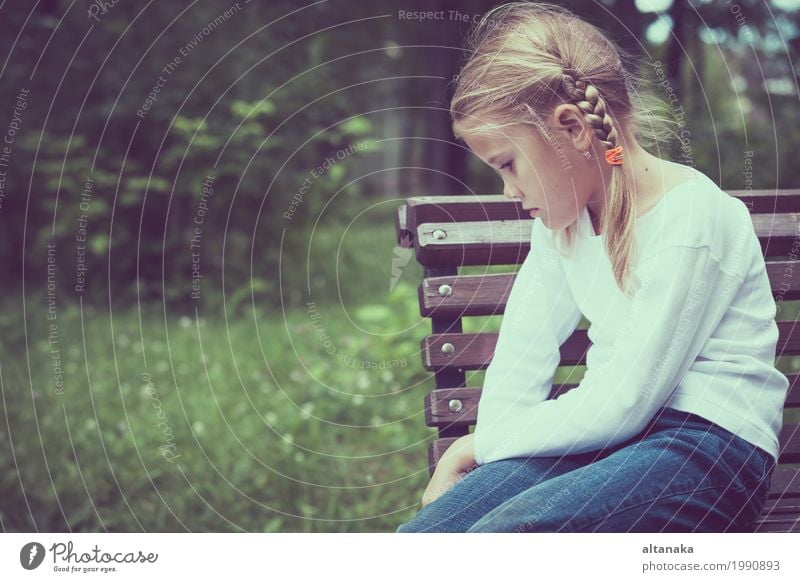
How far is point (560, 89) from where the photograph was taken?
4.15 ft

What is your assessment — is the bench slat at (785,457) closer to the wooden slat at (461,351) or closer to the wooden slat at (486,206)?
the wooden slat at (461,351)

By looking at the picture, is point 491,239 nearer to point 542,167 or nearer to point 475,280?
point 475,280

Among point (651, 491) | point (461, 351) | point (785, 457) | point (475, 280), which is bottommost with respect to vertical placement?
point (785, 457)

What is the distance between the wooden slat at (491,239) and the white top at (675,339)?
217 mm

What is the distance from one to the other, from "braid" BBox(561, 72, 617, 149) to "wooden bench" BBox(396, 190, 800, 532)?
332 millimetres

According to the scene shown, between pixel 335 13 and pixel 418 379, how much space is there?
2.23m

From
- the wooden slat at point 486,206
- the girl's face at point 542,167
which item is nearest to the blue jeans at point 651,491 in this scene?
the girl's face at point 542,167

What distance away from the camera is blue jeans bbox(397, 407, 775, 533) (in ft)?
3.87

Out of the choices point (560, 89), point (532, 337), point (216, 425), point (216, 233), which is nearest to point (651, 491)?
point (532, 337)

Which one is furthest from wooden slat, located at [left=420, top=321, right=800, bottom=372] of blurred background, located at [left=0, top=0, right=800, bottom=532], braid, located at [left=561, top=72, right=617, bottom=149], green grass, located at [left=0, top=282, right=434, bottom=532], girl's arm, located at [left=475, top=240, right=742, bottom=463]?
blurred background, located at [left=0, top=0, right=800, bottom=532]

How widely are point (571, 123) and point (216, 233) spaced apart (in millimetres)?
2369

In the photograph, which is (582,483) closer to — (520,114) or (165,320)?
(520,114)

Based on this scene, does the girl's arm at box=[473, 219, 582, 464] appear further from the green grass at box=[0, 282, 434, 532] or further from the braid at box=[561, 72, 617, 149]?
the green grass at box=[0, 282, 434, 532]
